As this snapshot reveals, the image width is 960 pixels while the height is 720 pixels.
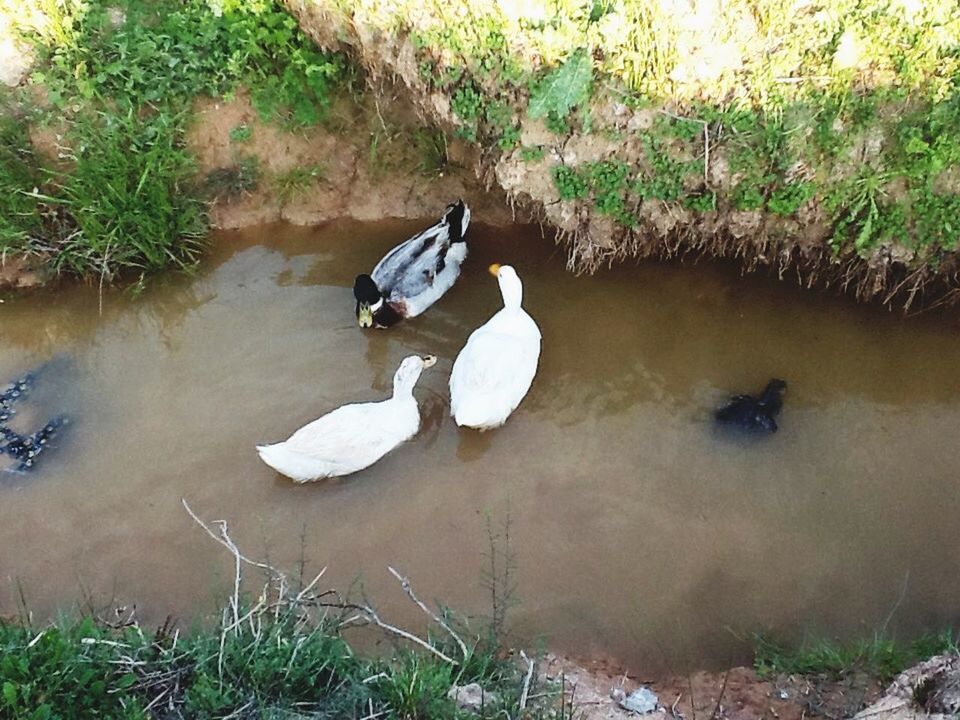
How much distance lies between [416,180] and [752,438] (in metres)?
3.18

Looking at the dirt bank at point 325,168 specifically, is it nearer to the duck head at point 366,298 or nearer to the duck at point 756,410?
the duck head at point 366,298

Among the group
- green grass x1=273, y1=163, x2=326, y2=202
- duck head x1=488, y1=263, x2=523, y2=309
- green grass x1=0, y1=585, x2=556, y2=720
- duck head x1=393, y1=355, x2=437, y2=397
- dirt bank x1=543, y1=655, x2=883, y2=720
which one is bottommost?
dirt bank x1=543, y1=655, x2=883, y2=720

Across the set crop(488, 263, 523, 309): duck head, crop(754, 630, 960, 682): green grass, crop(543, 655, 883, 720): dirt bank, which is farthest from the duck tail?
crop(754, 630, 960, 682): green grass

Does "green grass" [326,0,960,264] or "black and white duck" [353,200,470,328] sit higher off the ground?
"green grass" [326,0,960,264]

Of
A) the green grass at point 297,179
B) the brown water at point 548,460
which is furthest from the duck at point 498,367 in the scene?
the green grass at point 297,179

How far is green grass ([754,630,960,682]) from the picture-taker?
390cm

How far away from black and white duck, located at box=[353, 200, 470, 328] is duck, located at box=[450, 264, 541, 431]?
1.88 feet

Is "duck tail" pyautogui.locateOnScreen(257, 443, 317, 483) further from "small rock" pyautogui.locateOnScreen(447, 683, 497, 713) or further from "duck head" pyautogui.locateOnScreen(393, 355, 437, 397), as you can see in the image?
"small rock" pyautogui.locateOnScreen(447, 683, 497, 713)

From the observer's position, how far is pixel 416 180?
6074mm

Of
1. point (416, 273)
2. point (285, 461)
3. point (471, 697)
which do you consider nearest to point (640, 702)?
point (471, 697)

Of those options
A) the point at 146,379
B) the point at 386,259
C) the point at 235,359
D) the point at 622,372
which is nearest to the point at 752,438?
the point at 622,372

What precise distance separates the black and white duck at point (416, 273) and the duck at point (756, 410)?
2.18 meters

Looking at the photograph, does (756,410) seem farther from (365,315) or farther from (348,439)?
(365,315)

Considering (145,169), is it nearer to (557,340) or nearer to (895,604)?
(557,340)
